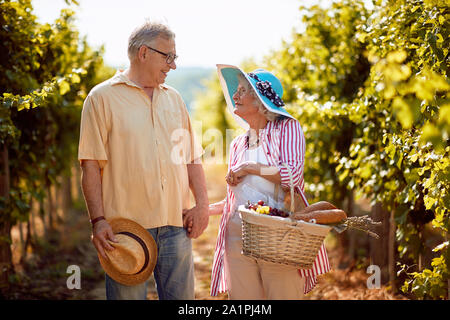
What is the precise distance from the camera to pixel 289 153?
2715 millimetres

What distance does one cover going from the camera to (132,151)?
2711 mm

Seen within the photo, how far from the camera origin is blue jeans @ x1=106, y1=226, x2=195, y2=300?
2793 mm

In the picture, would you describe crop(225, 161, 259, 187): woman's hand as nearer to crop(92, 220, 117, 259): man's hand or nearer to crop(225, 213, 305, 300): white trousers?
crop(225, 213, 305, 300): white trousers

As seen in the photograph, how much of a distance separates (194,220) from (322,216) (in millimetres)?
765

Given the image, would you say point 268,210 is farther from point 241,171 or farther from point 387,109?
point 387,109

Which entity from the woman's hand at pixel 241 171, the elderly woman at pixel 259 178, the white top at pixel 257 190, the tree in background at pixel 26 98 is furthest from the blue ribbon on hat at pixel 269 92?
the tree in background at pixel 26 98

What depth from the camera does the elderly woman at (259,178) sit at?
8.79 feet

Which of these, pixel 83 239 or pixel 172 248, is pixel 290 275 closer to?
pixel 172 248

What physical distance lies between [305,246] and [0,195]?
338 cm

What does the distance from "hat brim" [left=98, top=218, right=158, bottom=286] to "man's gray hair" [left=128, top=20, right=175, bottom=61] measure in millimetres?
897

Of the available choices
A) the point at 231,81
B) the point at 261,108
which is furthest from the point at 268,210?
the point at 231,81

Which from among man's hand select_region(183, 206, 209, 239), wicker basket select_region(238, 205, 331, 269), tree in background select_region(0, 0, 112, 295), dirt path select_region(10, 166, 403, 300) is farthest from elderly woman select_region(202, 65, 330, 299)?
dirt path select_region(10, 166, 403, 300)

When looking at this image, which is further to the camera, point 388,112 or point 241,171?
point 388,112
